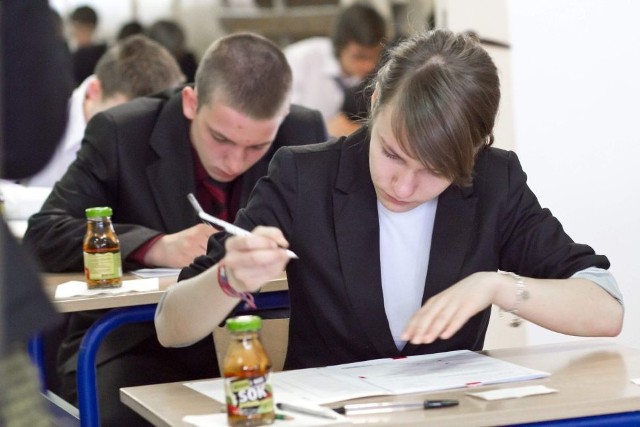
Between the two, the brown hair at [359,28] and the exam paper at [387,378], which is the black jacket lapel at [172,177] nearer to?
the exam paper at [387,378]

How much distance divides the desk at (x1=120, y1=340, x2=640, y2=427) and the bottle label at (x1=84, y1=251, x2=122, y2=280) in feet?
2.96

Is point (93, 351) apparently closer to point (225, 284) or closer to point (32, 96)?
point (225, 284)

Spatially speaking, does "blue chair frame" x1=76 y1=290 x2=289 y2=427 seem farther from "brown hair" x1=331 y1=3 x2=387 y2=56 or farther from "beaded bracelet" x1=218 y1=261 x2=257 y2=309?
"brown hair" x1=331 y1=3 x2=387 y2=56

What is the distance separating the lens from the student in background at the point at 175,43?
820 centimetres

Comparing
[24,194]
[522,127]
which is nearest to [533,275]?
[522,127]

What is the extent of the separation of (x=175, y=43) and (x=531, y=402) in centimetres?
700

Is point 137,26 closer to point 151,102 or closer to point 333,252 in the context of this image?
point 151,102

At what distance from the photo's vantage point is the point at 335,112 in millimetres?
7199

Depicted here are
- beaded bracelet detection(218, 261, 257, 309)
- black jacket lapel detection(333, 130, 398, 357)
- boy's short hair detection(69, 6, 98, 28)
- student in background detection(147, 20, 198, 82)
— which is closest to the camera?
beaded bracelet detection(218, 261, 257, 309)

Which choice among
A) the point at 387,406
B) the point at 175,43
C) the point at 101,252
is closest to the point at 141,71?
the point at 101,252

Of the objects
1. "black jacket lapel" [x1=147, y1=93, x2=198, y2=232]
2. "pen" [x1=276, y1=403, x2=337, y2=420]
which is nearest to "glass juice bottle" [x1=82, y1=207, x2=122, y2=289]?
"black jacket lapel" [x1=147, y1=93, x2=198, y2=232]

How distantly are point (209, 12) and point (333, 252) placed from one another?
8.26 metres

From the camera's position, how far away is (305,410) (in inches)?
67.6

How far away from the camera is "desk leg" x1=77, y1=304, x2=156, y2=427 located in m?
2.70
